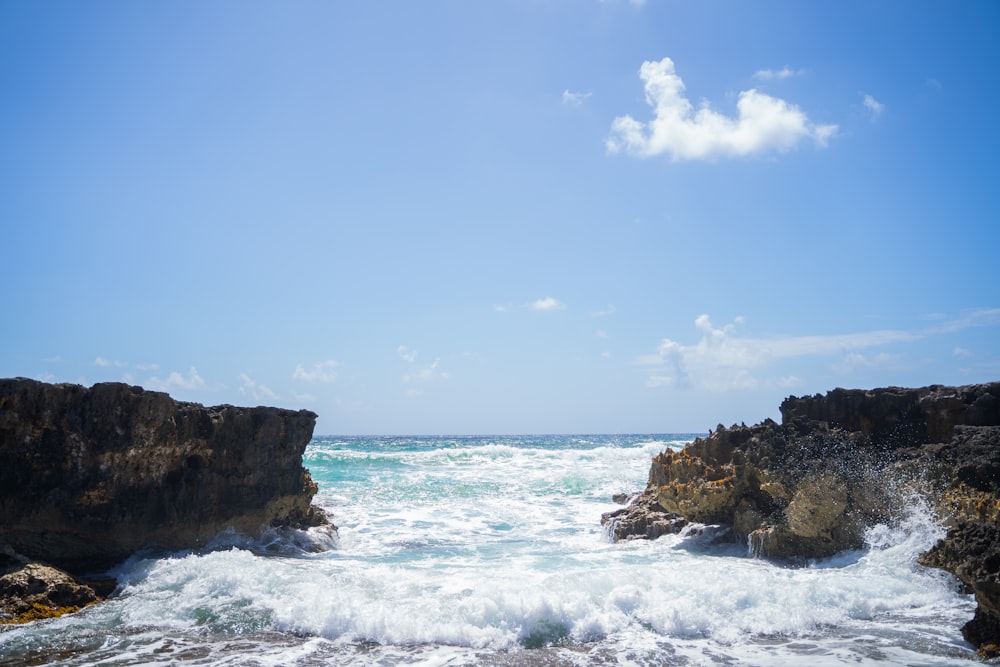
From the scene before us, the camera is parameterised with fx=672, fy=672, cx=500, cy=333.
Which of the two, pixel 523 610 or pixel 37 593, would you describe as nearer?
pixel 523 610

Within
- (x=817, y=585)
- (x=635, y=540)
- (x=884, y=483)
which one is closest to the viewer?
(x=817, y=585)

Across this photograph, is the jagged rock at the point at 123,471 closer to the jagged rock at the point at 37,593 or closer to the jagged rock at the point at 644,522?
the jagged rock at the point at 37,593

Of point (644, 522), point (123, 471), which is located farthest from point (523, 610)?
point (123, 471)

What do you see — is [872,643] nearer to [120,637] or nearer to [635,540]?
[635,540]

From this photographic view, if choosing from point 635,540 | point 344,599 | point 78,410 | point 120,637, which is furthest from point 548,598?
point 78,410

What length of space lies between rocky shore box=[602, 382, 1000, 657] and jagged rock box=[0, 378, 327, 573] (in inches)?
310

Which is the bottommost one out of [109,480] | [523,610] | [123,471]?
[523,610]

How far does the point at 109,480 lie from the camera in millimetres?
11125

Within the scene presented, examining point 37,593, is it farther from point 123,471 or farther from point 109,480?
point 123,471

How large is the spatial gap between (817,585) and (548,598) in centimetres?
381

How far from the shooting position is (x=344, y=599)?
28.7ft

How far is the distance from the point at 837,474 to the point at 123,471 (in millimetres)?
12443

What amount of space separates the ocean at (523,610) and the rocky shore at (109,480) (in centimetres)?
52

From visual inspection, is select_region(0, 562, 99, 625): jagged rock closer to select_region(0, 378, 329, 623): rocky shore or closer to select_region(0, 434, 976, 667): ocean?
select_region(0, 378, 329, 623): rocky shore
